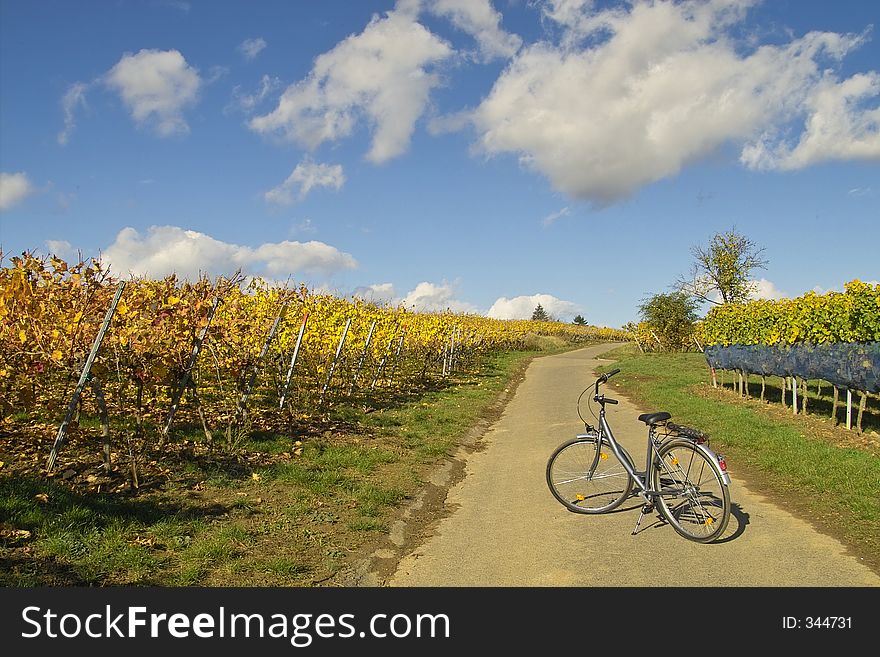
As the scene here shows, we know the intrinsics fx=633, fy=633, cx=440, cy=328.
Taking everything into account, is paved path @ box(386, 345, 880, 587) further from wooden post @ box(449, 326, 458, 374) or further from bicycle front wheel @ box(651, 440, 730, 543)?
wooden post @ box(449, 326, 458, 374)

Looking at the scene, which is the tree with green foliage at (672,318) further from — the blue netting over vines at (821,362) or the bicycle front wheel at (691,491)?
the bicycle front wheel at (691,491)

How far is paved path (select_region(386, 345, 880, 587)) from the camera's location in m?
4.80

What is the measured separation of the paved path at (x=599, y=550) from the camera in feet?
15.7

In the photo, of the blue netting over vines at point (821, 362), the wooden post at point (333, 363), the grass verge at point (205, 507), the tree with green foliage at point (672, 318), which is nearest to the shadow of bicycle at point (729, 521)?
the grass verge at point (205, 507)

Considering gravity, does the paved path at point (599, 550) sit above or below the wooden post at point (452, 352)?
below

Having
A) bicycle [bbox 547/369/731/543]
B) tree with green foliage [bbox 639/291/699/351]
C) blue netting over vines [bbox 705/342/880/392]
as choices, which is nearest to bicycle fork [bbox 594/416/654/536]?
bicycle [bbox 547/369/731/543]

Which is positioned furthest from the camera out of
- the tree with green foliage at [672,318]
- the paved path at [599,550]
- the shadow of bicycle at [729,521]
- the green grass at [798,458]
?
the tree with green foliage at [672,318]

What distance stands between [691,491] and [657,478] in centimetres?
42

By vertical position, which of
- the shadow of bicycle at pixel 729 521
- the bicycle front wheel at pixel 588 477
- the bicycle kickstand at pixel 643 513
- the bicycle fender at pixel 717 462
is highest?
the bicycle fender at pixel 717 462

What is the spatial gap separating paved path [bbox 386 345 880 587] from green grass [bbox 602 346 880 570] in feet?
1.01

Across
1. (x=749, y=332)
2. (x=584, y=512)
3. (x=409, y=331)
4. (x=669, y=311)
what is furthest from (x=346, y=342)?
(x=669, y=311)

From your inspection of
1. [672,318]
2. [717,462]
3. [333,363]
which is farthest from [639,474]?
[672,318]
